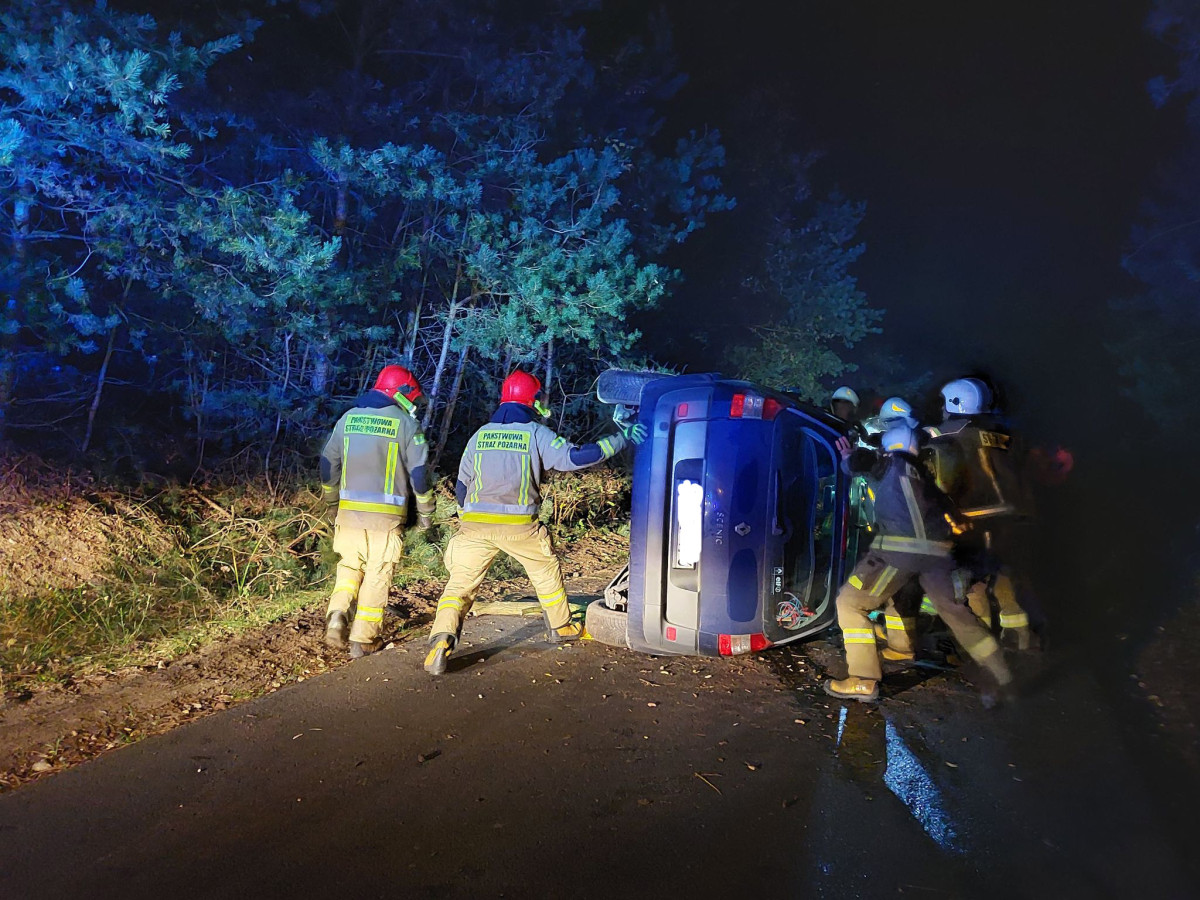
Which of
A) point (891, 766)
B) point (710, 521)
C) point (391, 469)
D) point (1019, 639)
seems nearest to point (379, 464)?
point (391, 469)

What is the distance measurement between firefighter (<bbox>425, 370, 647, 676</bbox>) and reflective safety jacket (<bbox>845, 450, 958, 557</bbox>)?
161cm

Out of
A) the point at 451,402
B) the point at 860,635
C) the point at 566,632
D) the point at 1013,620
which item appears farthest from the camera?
the point at 451,402

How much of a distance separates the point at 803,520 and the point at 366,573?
2.98 meters

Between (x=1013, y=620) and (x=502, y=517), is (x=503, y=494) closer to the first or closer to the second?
(x=502, y=517)

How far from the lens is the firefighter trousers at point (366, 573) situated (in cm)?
522

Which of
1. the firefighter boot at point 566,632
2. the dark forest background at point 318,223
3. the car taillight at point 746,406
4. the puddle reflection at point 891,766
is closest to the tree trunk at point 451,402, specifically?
the dark forest background at point 318,223

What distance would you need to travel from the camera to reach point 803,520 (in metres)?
5.31


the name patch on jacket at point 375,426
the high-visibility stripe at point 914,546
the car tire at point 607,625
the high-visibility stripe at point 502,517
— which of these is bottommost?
the car tire at point 607,625

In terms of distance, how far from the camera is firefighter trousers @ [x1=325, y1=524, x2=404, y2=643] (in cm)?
522

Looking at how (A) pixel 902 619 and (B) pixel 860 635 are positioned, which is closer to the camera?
(B) pixel 860 635

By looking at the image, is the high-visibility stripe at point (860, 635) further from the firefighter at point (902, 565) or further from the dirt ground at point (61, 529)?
the dirt ground at point (61, 529)

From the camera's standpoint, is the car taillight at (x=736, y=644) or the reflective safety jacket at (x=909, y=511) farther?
the reflective safety jacket at (x=909, y=511)

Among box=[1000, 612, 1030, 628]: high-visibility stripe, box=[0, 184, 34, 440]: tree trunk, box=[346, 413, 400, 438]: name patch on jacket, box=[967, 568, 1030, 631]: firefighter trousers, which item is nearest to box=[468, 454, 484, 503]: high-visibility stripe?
box=[346, 413, 400, 438]: name patch on jacket

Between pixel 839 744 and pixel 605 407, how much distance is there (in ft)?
24.1
